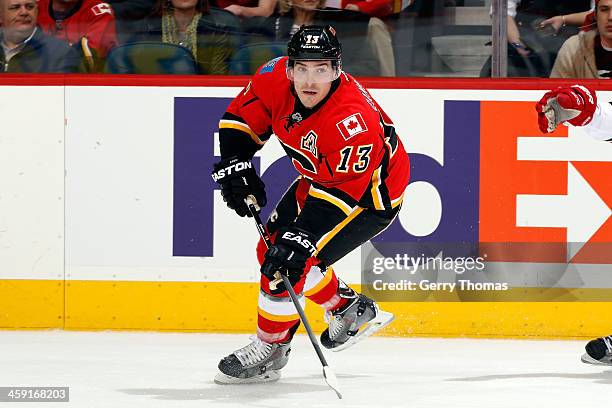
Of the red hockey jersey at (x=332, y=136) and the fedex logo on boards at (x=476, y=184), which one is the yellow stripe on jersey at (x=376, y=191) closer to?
the red hockey jersey at (x=332, y=136)

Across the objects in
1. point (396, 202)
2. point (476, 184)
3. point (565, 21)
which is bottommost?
point (476, 184)

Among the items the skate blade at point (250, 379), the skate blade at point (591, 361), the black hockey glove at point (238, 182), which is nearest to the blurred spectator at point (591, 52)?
the skate blade at point (591, 361)

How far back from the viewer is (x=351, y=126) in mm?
3658

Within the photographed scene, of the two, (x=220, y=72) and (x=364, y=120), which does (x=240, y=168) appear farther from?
(x=220, y=72)

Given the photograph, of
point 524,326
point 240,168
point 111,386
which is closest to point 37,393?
point 111,386

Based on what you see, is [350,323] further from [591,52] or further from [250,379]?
[591,52]

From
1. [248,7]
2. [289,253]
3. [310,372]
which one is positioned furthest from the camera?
[248,7]

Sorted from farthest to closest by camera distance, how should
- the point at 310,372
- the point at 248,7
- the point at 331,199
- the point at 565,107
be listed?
the point at 248,7, the point at 310,372, the point at 565,107, the point at 331,199

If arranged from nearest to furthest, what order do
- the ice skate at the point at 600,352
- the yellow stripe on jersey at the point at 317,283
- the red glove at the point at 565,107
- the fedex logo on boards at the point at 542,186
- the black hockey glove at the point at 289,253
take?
the black hockey glove at the point at 289,253 → the red glove at the point at 565,107 → the yellow stripe on jersey at the point at 317,283 → the ice skate at the point at 600,352 → the fedex logo on boards at the point at 542,186

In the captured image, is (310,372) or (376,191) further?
(310,372)

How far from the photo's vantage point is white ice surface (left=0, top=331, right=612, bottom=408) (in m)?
3.72

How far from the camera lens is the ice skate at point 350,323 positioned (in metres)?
4.12

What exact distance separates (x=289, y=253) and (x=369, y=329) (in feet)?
2.05
